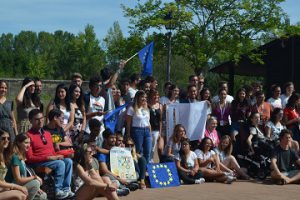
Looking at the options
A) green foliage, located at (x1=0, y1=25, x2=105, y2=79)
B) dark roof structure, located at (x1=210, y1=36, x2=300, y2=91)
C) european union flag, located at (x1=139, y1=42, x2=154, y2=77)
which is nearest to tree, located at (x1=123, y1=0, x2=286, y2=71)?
dark roof structure, located at (x1=210, y1=36, x2=300, y2=91)

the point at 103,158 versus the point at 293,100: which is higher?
the point at 293,100

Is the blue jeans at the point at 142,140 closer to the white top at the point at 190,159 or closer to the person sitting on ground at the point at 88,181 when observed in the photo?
the white top at the point at 190,159

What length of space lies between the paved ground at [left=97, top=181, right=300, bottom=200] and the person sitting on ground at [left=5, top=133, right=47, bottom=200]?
1.76m

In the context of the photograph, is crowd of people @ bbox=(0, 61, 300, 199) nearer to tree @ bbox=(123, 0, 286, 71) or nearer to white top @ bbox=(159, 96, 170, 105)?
white top @ bbox=(159, 96, 170, 105)

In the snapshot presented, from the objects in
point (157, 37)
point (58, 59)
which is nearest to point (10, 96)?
point (157, 37)

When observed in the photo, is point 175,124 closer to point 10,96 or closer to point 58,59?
point 10,96

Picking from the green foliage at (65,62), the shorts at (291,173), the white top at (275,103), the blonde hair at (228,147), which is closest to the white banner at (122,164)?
the blonde hair at (228,147)

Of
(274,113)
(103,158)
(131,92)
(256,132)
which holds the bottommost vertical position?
(103,158)

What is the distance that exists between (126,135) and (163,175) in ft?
3.32

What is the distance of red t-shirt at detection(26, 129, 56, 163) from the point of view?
8.17m

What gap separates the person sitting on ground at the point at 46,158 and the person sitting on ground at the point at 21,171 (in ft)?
1.85

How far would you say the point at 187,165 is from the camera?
1070 centimetres

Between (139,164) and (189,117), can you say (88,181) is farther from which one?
(189,117)

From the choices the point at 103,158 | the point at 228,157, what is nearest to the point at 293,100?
the point at 228,157
